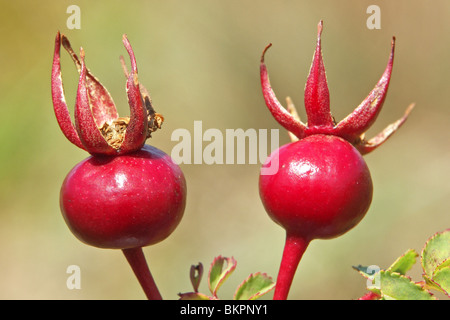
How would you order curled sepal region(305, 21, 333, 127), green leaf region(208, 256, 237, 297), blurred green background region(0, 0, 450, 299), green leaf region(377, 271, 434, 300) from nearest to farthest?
green leaf region(377, 271, 434, 300)
curled sepal region(305, 21, 333, 127)
green leaf region(208, 256, 237, 297)
blurred green background region(0, 0, 450, 299)

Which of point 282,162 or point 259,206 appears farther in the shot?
point 259,206

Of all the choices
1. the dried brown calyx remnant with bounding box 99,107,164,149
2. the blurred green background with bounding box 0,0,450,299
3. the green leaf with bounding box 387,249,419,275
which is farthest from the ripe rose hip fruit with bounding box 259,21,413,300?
the blurred green background with bounding box 0,0,450,299

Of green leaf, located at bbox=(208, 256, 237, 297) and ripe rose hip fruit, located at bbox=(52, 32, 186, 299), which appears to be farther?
green leaf, located at bbox=(208, 256, 237, 297)

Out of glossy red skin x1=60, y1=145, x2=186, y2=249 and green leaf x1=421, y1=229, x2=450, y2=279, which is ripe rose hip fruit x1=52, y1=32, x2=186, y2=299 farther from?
green leaf x1=421, y1=229, x2=450, y2=279

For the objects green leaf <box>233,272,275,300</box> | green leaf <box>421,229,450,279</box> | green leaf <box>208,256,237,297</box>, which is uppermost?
green leaf <box>421,229,450,279</box>

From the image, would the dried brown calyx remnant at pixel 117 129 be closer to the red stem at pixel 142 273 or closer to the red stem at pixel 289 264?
the red stem at pixel 142 273

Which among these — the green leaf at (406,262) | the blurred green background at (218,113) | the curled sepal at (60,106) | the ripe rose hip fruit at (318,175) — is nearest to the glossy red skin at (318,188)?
the ripe rose hip fruit at (318,175)
